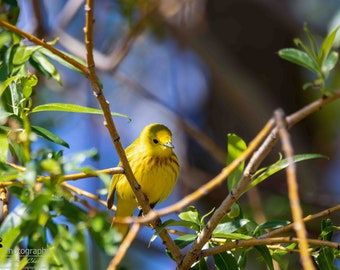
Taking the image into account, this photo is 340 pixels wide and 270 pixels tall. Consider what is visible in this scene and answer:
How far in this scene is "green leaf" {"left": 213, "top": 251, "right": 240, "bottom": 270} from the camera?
6.02ft

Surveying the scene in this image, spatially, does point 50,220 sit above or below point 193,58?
below

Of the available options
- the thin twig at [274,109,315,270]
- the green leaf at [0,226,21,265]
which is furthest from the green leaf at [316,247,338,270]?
the green leaf at [0,226,21,265]

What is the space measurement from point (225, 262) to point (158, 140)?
130 centimetres

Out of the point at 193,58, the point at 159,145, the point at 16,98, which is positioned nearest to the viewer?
the point at 16,98

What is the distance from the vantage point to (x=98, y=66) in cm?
407

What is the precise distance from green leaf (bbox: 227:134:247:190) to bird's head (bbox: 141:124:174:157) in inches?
49.5

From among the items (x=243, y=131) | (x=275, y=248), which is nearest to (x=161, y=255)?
(x=243, y=131)

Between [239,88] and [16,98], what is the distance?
3.10 m

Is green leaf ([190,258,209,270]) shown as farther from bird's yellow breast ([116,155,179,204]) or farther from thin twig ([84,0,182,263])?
bird's yellow breast ([116,155,179,204])

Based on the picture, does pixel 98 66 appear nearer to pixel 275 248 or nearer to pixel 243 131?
pixel 243 131

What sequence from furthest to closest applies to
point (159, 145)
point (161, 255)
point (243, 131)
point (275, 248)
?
point (243, 131) → point (161, 255) → point (159, 145) → point (275, 248)

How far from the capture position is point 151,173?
116 inches

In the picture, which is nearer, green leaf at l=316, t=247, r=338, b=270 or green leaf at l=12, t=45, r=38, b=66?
green leaf at l=316, t=247, r=338, b=270

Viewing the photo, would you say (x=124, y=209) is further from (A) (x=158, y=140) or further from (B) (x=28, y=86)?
(B) (x=28, y=86)
